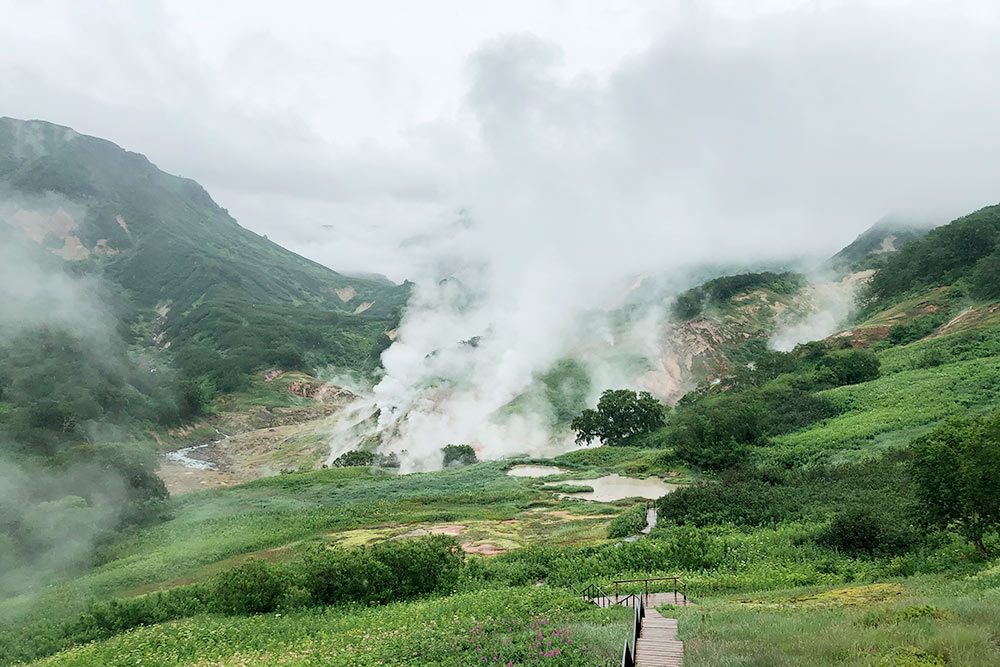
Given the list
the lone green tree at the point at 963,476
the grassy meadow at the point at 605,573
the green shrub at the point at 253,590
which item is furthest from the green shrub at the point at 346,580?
the lone green tree at the point at 963,476

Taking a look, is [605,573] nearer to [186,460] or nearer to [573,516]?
[573,516]

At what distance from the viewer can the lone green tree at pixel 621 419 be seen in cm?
6319

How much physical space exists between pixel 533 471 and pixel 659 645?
45040 mm

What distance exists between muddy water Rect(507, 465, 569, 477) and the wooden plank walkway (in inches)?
1601

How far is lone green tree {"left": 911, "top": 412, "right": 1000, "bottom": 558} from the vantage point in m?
15.7

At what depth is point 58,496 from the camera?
4378cm

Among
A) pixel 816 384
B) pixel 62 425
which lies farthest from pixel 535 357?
pixel 62 425

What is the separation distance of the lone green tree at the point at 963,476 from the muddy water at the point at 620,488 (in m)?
23.8

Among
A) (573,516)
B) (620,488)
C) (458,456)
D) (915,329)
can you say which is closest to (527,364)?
(458,456)

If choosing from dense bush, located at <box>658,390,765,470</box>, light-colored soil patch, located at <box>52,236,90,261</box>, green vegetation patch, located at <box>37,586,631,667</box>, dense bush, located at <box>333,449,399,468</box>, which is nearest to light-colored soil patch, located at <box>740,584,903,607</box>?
green vegetation patch, located at <box>37,586,631,667</box>

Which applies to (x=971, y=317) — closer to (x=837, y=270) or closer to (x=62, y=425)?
(x=837, y=270)

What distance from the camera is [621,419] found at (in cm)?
6350

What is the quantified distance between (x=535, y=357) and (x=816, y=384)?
117 feet

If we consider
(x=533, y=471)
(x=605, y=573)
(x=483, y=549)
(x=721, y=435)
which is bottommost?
(x=483, y=549)
